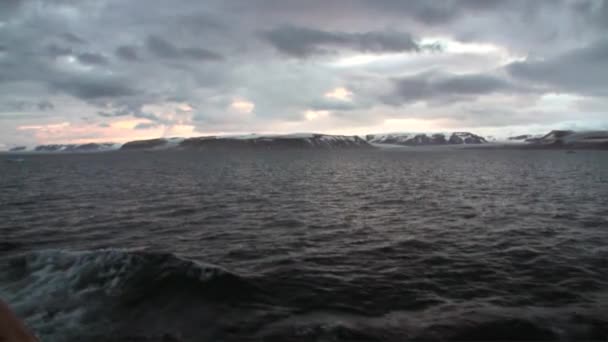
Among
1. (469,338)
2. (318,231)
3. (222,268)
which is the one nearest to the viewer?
(469,338)

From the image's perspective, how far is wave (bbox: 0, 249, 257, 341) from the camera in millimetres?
9562

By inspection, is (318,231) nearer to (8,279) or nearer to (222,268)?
(222,268)

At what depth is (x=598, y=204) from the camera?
27906mm

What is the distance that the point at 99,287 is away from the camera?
37.6 feet

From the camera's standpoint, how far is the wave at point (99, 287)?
31.4ft

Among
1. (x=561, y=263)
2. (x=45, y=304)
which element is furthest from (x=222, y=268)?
(x=561, y=263)

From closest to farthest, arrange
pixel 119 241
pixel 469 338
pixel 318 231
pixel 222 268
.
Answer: pixel 469 338 < pixel 222 268 < pixel 119 241 < pixel 318 231

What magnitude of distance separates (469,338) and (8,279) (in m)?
15.4

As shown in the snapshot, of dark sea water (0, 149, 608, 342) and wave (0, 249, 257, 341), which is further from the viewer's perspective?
wave (0, 249, 257, 341)

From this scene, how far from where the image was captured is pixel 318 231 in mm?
19625

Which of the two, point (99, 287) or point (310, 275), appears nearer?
point (99, 287)

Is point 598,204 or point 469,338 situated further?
point 598,204

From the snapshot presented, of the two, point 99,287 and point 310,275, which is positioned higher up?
point 99,287

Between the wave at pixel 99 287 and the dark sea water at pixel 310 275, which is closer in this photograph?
the dark sea water at pixel 310 275
